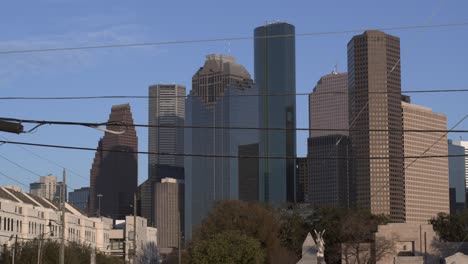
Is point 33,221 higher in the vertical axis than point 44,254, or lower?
higher

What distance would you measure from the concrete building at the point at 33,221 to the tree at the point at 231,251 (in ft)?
99.7

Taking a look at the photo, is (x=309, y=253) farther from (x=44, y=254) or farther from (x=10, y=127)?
(x=10, y=127)

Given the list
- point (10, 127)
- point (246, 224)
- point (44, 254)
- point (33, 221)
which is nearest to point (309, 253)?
point (246, 224)

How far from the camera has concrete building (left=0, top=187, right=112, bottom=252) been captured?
120 m

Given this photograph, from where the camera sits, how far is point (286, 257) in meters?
104

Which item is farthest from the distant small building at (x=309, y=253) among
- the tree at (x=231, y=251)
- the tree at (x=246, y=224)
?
the tree at (x=231, y=251)

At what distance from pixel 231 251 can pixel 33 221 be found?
60.4 metres

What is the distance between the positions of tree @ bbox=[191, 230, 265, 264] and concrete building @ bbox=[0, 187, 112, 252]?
99.7 feet

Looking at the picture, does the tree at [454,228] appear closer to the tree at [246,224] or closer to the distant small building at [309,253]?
the distant small building at [309,253]

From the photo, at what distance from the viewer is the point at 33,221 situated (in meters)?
131

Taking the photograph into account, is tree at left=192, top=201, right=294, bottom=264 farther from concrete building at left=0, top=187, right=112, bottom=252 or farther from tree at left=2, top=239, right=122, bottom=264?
concrete building at left=0, top=187, right=112, bottom=252

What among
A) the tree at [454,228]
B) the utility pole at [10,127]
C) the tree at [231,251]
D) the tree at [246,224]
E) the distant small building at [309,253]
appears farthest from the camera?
the tree at [454,228]

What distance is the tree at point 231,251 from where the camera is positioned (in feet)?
255

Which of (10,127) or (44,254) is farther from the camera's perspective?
(44,254)
